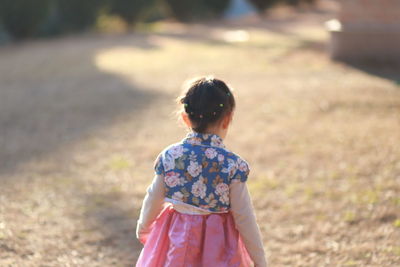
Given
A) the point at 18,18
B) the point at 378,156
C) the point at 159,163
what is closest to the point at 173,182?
the point at 159,163

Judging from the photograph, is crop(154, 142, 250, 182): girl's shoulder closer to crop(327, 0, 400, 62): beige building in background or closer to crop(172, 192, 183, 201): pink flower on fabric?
crop(172, 192, 183, 201): pink flower on fabric

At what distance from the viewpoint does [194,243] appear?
2.39m

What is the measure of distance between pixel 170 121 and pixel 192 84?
424 cm

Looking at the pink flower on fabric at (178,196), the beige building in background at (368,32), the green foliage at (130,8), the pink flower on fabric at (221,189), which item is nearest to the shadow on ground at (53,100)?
the pink flower on fabric at (178,196)

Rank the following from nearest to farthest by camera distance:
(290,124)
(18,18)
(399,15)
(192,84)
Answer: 1. (192,84)
2. (290,124)
3. (399,15)
4. (18,18)

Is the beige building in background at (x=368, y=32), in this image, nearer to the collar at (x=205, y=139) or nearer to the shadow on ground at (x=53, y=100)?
the shadow on ground at (x=53, y=100)

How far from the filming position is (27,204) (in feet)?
14.0

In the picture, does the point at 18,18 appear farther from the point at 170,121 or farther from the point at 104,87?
the point at 170,121

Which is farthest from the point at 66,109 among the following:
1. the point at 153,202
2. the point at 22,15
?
the point at 22,15

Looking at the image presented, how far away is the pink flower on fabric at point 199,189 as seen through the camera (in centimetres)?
236

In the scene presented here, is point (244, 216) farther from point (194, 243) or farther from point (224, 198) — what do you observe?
point (194, 243)

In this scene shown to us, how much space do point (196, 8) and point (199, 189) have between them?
15933 mm

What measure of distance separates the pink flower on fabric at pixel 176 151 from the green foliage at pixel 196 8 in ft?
50.0

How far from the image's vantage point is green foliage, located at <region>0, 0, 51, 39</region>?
12844 millimetres
